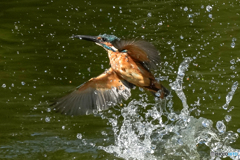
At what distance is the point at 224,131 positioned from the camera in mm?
4512

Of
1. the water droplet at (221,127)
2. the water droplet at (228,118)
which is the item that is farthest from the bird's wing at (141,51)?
the water droplet at (228,118)

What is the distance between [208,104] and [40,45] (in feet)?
9.17

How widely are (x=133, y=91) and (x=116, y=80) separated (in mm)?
1072

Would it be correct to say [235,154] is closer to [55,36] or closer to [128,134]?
[128,134]

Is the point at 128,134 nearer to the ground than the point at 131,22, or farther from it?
nearer to the ground

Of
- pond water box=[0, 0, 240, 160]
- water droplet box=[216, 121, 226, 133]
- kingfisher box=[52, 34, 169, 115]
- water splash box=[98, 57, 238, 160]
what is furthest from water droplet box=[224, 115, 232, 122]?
kingfisher box=[52, 34, 169, 115]

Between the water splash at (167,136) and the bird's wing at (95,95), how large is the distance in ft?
0.82

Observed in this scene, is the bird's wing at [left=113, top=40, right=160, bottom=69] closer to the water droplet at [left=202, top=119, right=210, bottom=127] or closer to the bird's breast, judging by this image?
the bird's breast

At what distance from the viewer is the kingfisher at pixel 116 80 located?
4.24 metres

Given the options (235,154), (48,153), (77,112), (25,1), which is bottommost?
(235,154)

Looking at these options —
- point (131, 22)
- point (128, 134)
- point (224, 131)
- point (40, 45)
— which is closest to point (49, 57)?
point (40, 45)

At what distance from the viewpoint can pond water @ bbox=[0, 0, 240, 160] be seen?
4449 millimetres

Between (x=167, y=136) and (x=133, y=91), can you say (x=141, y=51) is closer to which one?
(x=167, y=136)

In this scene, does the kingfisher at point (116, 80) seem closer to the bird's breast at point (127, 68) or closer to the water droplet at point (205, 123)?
the bird's breast at point (127, 68)
